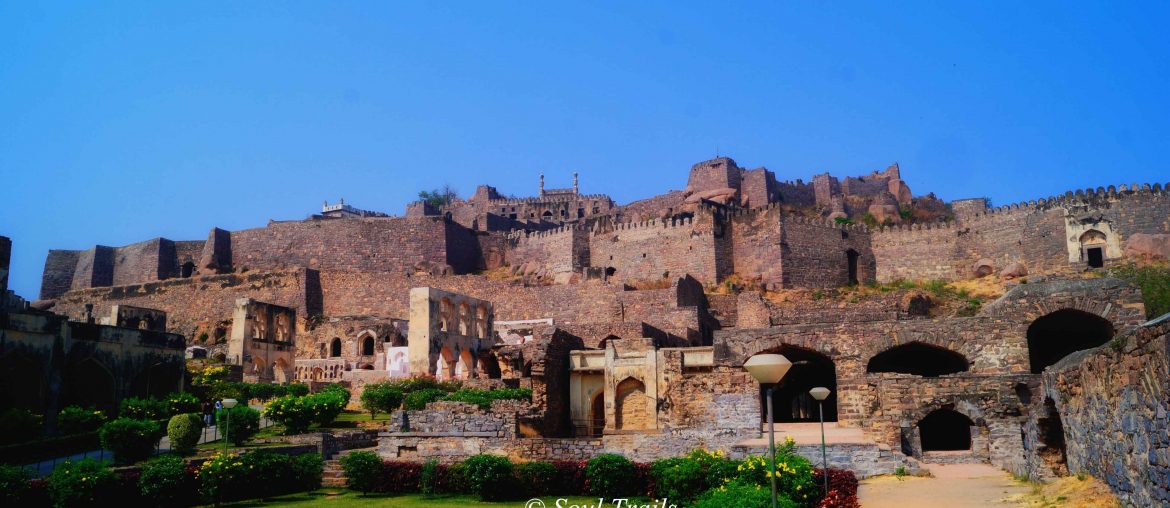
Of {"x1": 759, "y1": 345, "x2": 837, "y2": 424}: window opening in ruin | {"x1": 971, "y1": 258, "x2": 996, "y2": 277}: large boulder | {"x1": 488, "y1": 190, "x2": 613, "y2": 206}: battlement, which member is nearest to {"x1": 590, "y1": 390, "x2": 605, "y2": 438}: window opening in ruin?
{"x1": 759, "y1": 345, "x2": 837, "y2": 424}: window opening in ruin

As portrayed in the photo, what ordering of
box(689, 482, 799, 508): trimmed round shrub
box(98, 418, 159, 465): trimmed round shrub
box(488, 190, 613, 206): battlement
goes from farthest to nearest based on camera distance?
box(488, 190, 613, 206): battlement → box(98, 418, 159, 465): trimmed round shrub → box(689, 482, 799, 508): trimmed round shrub

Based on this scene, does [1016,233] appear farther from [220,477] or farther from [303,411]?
[220,477]

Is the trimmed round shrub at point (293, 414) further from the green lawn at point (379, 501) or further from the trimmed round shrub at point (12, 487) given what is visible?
the trimmed round shrub at point (12, 487)

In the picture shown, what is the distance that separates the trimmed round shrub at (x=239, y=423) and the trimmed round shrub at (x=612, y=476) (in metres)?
A: 9.24

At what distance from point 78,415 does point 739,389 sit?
16164 mm

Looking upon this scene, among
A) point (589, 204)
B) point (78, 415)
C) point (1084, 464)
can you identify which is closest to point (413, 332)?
point (78, 415)

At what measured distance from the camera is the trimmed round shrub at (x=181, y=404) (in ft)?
77.8

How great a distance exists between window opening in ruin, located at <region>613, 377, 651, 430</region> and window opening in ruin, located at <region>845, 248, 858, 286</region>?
26.0 metres

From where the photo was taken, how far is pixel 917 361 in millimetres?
26156

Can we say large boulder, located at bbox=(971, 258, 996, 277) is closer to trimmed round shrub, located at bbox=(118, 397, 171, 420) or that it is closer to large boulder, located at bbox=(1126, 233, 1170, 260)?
large boulder, located at bbox=(1126, 233, 1170, 260)

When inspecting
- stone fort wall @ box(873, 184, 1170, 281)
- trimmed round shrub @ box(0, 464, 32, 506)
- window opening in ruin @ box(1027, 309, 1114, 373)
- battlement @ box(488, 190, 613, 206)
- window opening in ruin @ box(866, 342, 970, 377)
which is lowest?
trimmed round shrub @ box(0, 464, 32, 506)

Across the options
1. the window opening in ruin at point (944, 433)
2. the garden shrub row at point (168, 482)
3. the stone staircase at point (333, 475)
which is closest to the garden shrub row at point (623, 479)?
the stone staircase at point (333, 475)

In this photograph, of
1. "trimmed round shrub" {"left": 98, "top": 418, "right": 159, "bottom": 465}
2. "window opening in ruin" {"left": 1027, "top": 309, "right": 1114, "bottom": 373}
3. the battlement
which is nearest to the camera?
"trimmed round shrub" {"left": 98, "top": 418, "right": 159, "bottom": 465}

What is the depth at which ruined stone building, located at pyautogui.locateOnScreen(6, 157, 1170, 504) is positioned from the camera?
1812cm
